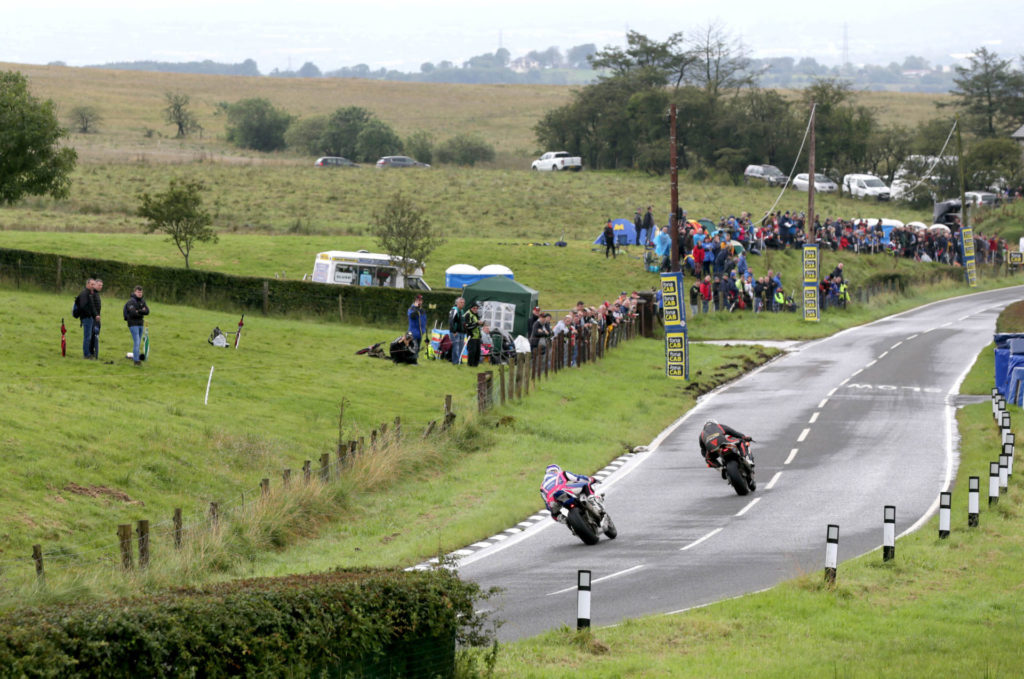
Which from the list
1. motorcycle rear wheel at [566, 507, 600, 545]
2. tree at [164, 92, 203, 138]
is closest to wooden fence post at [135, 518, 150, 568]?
motorcycle rear wheel at [566, 507, 600, 545]

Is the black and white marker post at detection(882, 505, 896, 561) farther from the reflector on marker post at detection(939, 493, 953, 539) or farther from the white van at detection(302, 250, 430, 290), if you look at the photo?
the white van at detection(302, 250, 430, 290)

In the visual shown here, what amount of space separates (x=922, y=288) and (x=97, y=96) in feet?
359

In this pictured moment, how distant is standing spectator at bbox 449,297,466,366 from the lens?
32844mm

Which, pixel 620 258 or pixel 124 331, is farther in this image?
pixel 620 258

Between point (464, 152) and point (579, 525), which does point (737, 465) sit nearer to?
point (579, 525)

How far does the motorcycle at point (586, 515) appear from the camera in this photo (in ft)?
56.0

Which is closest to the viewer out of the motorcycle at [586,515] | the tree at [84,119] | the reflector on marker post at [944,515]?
the reflector on marker post at [944,515]

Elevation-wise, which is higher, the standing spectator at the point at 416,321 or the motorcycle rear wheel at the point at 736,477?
the standing spectator at the point at 416,321

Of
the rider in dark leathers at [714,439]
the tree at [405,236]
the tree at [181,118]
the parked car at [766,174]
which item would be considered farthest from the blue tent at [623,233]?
the tree at [181,118]

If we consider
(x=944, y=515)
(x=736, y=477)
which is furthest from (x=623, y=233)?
(x=944, y=515)

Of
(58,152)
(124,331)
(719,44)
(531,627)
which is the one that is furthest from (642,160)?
(531,627)

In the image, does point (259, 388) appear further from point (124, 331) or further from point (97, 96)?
point (97, 96)

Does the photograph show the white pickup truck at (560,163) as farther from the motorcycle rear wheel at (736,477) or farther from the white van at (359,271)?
the motorcycle rear wheel at (736,477)

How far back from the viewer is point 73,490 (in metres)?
17.9
